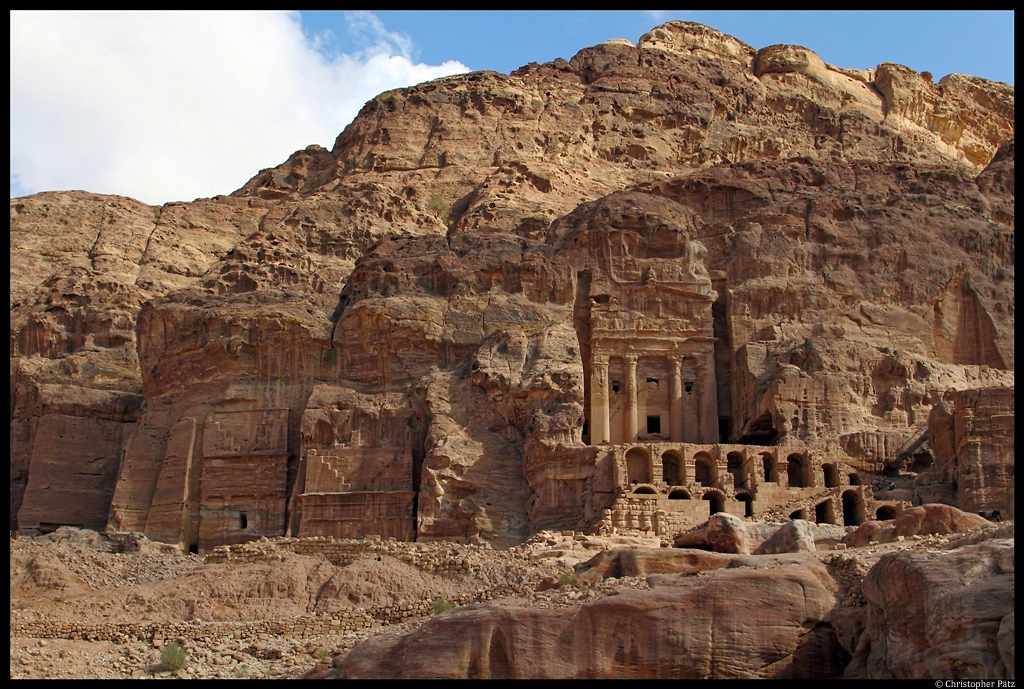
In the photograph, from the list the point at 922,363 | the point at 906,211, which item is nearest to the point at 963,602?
the point at 922,363

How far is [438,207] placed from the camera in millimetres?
82750

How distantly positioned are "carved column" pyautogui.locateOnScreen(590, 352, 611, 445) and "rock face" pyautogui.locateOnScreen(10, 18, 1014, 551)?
4.4 inches

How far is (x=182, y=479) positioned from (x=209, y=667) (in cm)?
2326

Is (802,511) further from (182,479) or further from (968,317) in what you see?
(182,479)

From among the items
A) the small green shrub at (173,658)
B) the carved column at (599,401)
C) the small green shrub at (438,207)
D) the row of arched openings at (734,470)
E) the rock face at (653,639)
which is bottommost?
the small green shrub at (173,658)

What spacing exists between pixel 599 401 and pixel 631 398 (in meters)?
1.31

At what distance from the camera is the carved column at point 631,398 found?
57.3m

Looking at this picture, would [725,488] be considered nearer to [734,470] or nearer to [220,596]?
[734,470]

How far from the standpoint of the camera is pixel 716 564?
34.2 meters

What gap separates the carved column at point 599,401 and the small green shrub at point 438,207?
25.9 meters

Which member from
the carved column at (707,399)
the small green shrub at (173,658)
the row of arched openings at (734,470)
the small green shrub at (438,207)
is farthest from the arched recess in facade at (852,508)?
the small green shrub at (438,207)

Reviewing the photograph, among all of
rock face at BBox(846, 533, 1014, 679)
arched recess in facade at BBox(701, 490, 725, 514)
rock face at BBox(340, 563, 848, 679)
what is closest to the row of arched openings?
arched recess in facade at BBox(701, 490, 725, 514)

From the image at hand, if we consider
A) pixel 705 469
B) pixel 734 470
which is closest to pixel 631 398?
pixel 705 469

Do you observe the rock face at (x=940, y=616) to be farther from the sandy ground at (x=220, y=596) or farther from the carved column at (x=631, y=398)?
the carved column at (x=631, y=398)
